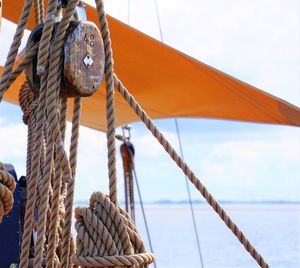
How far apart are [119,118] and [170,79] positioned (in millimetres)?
1262

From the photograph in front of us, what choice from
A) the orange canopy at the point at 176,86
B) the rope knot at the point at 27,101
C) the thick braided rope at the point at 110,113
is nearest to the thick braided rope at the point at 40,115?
the thick braided rope at the point at 110,113

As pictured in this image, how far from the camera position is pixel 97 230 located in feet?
5.05

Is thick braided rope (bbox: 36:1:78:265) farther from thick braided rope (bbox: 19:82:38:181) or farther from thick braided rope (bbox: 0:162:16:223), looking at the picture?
thick braided rope (bbox: 19:82:38:181)

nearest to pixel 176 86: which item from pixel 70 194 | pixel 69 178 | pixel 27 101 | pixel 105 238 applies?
pixel 27 101

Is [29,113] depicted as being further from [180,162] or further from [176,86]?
[176,86]

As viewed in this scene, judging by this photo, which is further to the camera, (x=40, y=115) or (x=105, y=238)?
(x=40, y=115)

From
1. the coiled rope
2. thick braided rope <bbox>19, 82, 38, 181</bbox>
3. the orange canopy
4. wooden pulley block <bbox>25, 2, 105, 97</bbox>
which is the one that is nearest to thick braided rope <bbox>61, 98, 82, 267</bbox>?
the coiled rope

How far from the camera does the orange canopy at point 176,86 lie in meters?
3.98

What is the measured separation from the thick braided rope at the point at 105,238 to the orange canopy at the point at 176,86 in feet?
6.85

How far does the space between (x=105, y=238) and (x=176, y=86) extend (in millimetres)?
3087

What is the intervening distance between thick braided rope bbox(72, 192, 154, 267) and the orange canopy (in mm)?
2088

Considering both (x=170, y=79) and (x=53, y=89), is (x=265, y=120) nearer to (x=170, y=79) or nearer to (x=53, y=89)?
(x=170, y=79)

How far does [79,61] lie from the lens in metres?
1.67

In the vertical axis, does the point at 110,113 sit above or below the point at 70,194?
above
